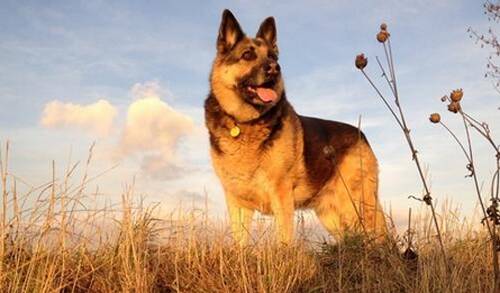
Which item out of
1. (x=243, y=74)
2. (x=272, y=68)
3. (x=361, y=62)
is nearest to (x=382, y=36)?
(x=361, y=62)

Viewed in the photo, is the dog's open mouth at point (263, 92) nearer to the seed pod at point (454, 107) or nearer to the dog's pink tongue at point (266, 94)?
the dog's pink tongue at point (266, 94)

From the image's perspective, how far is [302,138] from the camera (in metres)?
Answer: 7.66

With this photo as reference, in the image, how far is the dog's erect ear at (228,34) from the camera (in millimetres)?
7238

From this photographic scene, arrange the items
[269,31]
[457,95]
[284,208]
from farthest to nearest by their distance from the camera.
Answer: [269,31] < [284,208] < [457,95]

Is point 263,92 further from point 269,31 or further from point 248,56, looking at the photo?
point 269,31

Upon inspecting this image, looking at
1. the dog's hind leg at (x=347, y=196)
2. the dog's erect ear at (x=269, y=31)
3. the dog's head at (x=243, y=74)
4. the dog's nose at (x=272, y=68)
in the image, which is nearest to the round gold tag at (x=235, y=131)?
the dog's head at (x=243, y=74)

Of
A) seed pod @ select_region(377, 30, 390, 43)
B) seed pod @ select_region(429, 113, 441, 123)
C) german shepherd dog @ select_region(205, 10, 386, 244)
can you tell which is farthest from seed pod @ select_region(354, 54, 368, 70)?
german shepherd dog @ select_region(205, 10, 386, 244)

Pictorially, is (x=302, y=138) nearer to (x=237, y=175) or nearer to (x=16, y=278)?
(x=237, y=175)

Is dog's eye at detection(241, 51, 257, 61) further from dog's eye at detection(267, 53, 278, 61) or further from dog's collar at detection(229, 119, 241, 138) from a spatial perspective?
dog's collar at detection(229, 119, 241, 138)

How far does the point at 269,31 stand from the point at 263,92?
957 mm

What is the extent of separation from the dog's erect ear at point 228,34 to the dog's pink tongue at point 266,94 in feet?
2.24

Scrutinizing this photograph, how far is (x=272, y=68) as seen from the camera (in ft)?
22.8

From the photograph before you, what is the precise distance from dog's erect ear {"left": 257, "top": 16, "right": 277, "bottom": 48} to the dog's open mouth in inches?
28.1

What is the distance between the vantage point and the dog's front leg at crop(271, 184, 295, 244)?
6.90 metres
